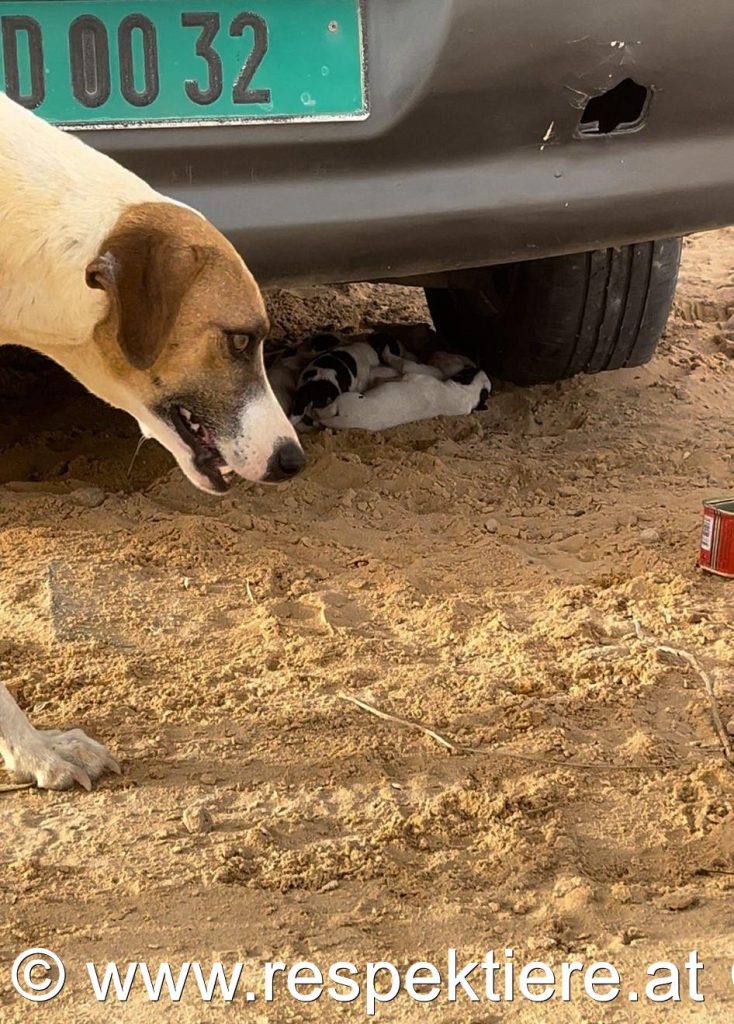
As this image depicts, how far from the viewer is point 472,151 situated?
377 cm

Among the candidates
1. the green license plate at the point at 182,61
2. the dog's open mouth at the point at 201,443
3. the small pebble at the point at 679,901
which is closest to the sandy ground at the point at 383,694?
the small pebble at the point at 679,901

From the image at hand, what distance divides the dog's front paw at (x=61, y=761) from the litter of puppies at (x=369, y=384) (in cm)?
203

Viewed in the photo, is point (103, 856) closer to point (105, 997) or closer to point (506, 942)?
point (105, 997)

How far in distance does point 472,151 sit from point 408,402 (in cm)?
145

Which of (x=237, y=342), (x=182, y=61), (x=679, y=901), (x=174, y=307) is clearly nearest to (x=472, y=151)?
(x=182, y=61)

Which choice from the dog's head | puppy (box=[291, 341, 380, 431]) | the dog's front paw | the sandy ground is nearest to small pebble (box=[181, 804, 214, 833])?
the sandy ground

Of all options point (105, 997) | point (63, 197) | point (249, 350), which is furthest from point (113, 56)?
point (105, 997)

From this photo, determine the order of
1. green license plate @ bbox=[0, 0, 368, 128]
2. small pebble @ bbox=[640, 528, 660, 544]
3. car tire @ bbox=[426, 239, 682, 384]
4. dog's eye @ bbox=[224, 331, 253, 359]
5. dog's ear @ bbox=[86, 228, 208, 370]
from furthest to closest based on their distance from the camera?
car tire @ bbox=[426, 239, 682, 384], small pebble @ bbox=[640, 528, 660, 544], green license plate @ bbox=[0, 0, 368, 128], dog's eye @ bbox=[224, 331, 253, 359], dog's ear @ bbox=[86, 228, 208, 370]

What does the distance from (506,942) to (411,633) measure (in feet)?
4.16

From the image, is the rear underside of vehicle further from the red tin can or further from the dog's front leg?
the dog's front leg

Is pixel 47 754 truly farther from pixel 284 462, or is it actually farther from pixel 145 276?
pixel 145 276

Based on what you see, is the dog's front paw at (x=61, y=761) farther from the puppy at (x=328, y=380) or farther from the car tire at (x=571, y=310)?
the car tire at (x=571, y=310)

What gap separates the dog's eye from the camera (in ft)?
10.00

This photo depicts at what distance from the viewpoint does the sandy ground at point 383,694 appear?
2617 mm
